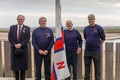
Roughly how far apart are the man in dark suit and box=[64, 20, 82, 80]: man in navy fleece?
81cm

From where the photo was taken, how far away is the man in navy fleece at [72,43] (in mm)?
5832

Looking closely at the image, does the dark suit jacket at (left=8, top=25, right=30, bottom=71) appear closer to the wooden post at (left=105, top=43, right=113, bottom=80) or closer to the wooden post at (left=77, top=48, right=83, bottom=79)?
the wooden post at (left=77, top=48, right=83, bottom=79)

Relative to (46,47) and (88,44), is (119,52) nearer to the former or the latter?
(88,44)

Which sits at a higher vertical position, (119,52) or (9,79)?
(119,52)

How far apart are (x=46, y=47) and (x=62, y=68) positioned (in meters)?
1.49

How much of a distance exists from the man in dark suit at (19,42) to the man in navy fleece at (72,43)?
32.0 inches

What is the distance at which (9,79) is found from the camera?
6629mm

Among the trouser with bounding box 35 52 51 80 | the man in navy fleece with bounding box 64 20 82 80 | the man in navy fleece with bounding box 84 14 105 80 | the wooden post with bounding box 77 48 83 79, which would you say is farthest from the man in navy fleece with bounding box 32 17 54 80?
Result: the wooden post with bounding box 77 48 83 79

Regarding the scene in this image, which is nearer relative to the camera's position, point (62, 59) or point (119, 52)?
point (62, 59)

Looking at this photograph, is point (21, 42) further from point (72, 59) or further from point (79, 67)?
point (79, 67)

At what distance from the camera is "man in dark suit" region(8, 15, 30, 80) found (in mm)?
5812

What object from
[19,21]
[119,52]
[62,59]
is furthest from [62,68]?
[119,52]

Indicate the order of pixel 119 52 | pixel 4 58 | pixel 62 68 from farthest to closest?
pixel 4 58 < pixel 119 52 < pixel 62 68

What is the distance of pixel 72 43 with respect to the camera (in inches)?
→ 231
